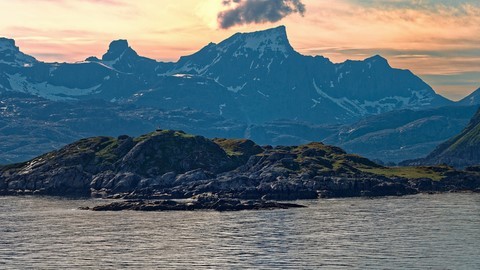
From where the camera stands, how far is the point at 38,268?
14288 centimetres

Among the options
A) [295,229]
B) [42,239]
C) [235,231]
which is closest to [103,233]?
[42,239]

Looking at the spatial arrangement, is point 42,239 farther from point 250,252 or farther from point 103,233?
point 250,252

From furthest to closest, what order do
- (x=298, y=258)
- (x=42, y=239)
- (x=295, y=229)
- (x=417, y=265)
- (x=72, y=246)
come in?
(x=295, y=229) < (x=42, y=239) < (x=72, y=246) < (x=298, y=258) < (x=417, y=265)

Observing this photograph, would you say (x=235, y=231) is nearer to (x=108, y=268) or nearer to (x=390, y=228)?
(x=390, y=228)

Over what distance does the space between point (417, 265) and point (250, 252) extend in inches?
1248

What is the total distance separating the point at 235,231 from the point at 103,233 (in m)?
28.8

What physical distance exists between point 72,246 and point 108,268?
29.4m

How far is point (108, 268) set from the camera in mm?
142875

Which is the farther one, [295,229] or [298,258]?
[295,229]

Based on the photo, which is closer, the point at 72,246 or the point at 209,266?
the point at 209,266

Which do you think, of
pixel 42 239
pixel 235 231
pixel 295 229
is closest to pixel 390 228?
pixel 295 229

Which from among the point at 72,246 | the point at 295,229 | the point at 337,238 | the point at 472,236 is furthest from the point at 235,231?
the point at 472,236

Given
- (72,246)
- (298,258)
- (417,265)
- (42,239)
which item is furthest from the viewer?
(42,239)

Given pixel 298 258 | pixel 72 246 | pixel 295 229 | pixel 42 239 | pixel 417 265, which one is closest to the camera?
pixel 417 265
